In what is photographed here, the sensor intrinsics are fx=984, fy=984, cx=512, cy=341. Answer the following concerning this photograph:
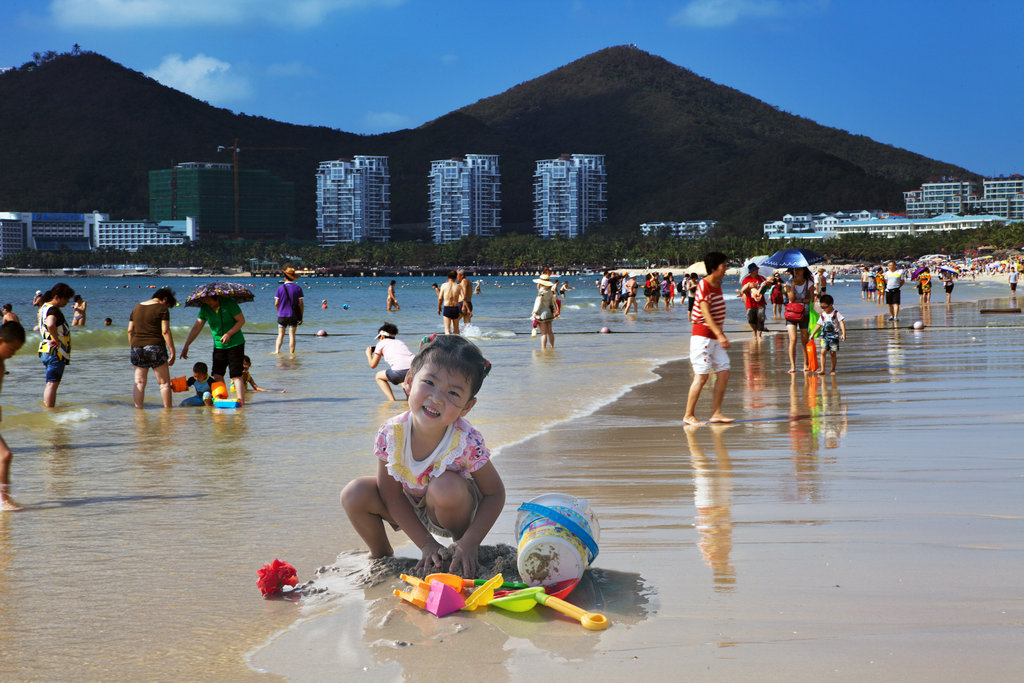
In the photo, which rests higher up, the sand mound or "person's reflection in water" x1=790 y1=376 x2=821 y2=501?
"person's reflection in water" x1=790 y1=376 x2=821 y2=501

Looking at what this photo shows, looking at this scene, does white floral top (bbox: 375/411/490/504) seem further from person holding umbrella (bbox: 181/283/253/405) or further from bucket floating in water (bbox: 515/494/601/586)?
person holding umbrella (bbox: 181/283/253/405)

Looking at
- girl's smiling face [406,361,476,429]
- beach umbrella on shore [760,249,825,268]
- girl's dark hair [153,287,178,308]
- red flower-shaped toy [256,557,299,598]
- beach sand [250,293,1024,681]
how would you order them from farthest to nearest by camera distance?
beach umbrella on shore [760,249,825,268], girl's dark hair [153,287,178,308], red flower-shaped toy [256,557,299,598], girl's smiling face [406,361,476,429], beach sand [250,293,1024,681]

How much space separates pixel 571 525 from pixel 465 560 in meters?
0.47

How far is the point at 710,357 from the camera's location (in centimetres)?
967

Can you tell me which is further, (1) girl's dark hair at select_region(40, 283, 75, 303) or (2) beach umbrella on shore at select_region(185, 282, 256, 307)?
(2) beach umbrella on shore at select_region(185, 282, 256, 307)

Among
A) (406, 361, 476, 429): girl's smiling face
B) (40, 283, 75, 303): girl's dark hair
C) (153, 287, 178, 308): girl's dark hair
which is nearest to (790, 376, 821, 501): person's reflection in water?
(406, 361, 476, 429): girl's smiling face

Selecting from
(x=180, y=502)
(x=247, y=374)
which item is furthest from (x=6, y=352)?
(x=247, y=374)

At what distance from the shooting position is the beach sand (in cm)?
339

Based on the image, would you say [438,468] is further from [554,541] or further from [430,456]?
[554,541]

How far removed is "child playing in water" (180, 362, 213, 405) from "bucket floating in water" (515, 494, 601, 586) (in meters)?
8.81

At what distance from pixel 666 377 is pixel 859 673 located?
11.4 metres

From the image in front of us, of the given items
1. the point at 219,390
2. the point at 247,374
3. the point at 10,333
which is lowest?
the point at 219,390

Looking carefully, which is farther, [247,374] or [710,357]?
[247,374]

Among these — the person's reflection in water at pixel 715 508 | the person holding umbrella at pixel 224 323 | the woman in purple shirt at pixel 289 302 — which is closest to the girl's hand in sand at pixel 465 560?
the person's reflection in water at pixel 715 508
